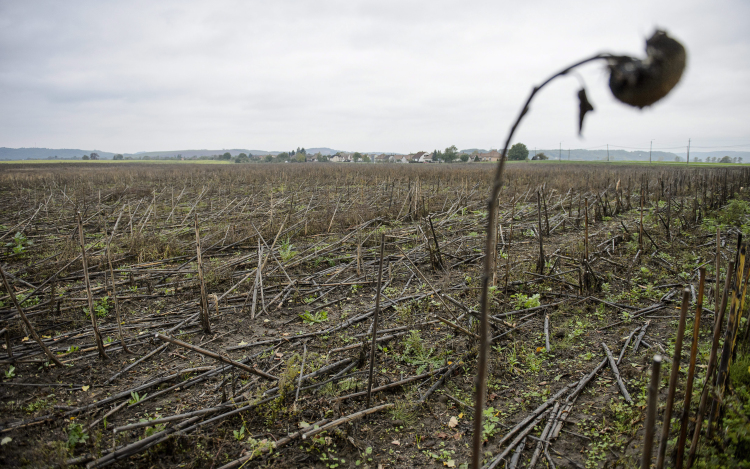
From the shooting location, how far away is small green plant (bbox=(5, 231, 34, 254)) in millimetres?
7587

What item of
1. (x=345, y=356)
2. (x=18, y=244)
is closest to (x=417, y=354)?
(x=345, y=356)

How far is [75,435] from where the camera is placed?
2.72 meters

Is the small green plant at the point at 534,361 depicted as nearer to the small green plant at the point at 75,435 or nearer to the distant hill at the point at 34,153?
the small green plant at the point at 75,435

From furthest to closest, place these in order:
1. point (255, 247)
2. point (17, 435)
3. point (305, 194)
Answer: point (305, 194) → point (255, 247) → point (17, 435)

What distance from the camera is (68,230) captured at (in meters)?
9.59

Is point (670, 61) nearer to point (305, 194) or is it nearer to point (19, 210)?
point (305, 194)

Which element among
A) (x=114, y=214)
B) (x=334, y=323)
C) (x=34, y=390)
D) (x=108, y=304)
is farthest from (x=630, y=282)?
(x=114, y=214)

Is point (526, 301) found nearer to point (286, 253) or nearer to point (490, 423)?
point (490, 423)

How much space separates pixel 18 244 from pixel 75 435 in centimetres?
774

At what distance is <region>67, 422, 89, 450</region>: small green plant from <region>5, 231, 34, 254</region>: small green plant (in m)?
6.75

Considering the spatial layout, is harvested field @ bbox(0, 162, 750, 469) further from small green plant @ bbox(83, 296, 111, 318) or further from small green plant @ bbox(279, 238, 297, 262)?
small green plant @ bbox(279, 238, 297, 262)

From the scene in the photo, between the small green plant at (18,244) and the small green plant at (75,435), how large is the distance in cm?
675

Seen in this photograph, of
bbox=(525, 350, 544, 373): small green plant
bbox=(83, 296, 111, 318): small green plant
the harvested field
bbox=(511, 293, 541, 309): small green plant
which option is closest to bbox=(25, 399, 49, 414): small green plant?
the harvested field

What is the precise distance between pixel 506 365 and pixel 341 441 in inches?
74.7
